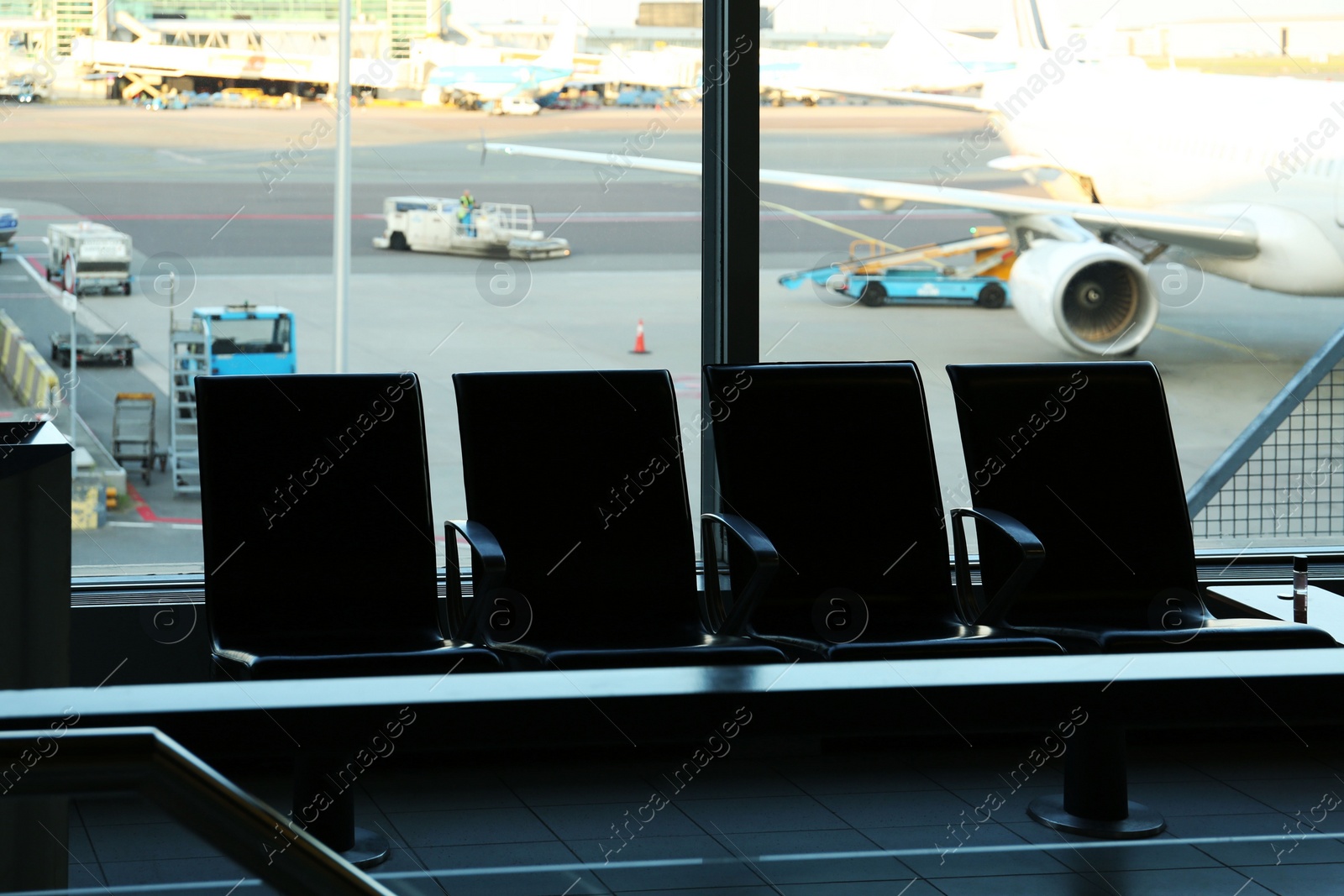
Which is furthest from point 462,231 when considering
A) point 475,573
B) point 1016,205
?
point 1016,205

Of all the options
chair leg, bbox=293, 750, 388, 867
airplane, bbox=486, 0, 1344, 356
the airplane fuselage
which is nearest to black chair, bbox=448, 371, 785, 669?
chair leg, bbox=293, 750, 388, 867

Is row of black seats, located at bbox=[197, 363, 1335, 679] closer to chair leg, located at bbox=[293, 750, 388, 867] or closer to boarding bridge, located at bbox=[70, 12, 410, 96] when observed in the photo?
chair leg, located at bbox=[293, 750, 388, 867]

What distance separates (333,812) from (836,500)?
1123 mm

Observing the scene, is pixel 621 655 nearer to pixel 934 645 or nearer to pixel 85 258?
pixel 934 645

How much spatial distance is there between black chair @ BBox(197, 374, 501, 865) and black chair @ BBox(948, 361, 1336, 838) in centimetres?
107

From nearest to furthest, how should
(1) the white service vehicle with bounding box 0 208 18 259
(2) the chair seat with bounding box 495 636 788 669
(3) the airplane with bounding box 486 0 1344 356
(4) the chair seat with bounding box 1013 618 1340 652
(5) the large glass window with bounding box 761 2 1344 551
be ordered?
1. (4) the chair seat with bounding box 1013 618 1340 652
2. (2) the chair seat with bounding box 495 636 788 669
3. (1) the white service vehicle with bounding box 0 208 18 259
4. (5) the large glass window with bounding box 761 2 1344 551
5. (3) the airplane with bounding box 486 0 1344 356

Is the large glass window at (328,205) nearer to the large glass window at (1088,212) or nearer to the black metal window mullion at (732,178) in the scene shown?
the black metal window mullion at (732,178)

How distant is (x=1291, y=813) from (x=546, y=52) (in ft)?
7.77

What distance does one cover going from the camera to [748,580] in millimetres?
2404

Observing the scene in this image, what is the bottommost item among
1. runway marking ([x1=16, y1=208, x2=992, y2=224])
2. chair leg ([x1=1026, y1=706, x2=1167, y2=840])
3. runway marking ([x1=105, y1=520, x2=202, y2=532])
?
chair leg ([x1=1026, y1=706, x2=1167, y2=840])

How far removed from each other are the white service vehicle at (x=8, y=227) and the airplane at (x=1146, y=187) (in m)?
2.17

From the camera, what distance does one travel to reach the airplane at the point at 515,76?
3.00 metres

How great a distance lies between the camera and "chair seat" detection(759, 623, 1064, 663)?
225 cm

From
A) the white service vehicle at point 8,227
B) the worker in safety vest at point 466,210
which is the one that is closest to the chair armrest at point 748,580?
the worker in safety vest at point 466,210
